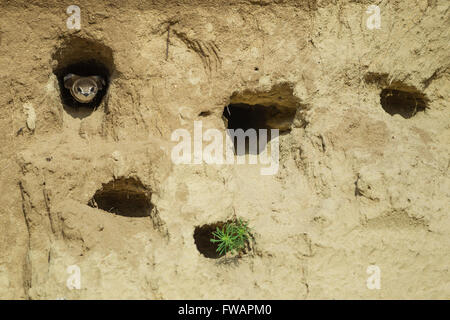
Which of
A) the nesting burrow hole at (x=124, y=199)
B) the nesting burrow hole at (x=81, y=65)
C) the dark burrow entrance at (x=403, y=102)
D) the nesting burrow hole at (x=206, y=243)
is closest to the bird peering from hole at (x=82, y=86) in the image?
the nesting burrow hole at (x=81, y=65)

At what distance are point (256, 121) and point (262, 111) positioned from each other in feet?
0.30

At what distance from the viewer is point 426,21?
4.30 metres

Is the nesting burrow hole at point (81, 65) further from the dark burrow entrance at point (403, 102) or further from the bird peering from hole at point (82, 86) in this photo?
the dark burrow entrance at point (403, 102)

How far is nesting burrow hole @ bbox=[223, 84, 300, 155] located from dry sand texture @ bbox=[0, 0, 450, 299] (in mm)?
23

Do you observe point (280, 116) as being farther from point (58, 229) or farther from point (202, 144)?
point (58, 229)

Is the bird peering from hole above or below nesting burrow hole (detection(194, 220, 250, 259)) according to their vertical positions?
above

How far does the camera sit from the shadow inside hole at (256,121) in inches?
173

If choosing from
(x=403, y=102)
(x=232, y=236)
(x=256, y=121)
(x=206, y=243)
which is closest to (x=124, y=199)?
(x=206, y=243)

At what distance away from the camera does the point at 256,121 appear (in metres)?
4.54

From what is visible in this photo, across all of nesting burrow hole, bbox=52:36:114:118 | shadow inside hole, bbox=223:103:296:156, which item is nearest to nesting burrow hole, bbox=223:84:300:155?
shadow inside hole, bbox=223:103:296:156

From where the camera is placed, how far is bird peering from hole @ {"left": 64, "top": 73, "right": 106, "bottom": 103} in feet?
13.6

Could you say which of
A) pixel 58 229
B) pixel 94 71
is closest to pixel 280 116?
pixel 94 71

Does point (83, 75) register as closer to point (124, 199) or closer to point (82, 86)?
point (82, 86)

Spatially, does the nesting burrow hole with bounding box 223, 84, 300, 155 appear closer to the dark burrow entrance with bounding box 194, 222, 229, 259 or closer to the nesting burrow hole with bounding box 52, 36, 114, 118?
the dark burrow entrance with bounding box 194, 222, 229, 259
